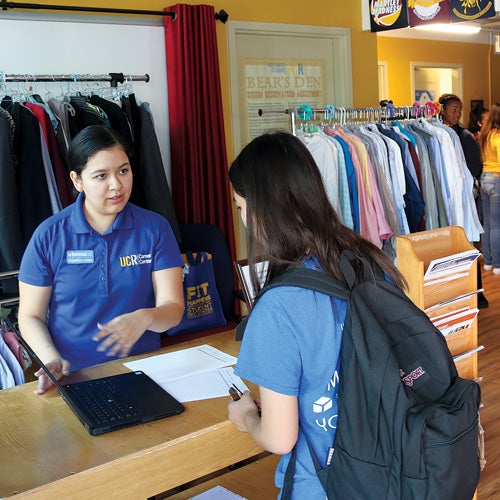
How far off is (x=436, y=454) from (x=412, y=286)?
3.95ft

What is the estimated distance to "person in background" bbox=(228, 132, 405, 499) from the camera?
54.4 inches

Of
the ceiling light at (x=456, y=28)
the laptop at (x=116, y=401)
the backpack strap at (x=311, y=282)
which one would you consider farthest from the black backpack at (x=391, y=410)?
the ceiling light at (x=456, y=28)

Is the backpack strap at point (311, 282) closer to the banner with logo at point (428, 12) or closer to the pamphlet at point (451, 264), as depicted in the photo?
the pamphlet at point (451, 264)

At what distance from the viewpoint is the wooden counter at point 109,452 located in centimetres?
150

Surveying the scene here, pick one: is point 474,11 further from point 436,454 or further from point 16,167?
point 436,454

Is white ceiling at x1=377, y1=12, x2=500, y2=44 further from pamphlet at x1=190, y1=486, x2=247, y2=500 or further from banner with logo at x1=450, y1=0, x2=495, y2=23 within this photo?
pamphlet at x1=190, y1=486, x2=247, y2=500

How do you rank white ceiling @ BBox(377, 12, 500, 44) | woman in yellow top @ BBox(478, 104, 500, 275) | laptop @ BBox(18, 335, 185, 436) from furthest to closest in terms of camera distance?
white ceiling @ BBox(377, 12, 500, 44), woman in yellow top @ BBox(478, 104, 500, 275), laptop @ BBox(18, 335, 185, 436)

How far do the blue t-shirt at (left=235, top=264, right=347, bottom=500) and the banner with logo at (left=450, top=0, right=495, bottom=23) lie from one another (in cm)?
393

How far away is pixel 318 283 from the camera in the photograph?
1377 millimetres

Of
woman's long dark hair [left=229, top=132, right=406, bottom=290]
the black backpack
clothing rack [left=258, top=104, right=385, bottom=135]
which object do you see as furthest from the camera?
clothing rack [left=258, top=104, right=385, bottom=135]

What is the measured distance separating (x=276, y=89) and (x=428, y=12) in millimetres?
1140

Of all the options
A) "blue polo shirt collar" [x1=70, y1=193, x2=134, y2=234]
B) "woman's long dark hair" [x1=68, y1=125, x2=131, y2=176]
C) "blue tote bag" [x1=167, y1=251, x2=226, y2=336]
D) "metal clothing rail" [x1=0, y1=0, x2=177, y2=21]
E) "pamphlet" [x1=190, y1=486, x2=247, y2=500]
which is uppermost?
"metal clothing rail" [x1=0, y1=0, x2=177, y2=21]

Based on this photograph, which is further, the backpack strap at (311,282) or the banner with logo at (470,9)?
the banner with logo at (470,9)

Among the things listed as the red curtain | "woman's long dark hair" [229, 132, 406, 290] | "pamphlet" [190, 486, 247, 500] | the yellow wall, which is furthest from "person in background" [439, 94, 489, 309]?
"woman's long dark hair" [229, 132, 406, 290]
